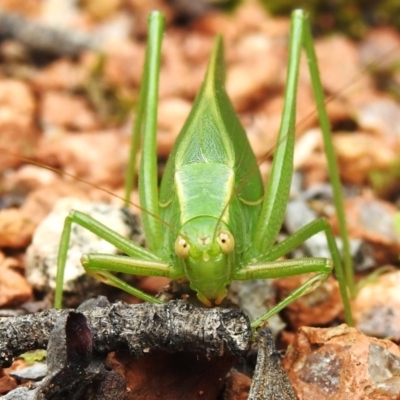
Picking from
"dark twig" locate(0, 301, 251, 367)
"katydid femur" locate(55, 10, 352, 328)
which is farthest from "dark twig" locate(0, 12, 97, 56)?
"dark twig" locate(0, 301, 251, 367)

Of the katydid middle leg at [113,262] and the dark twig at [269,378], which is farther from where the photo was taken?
the katydid middle leg at [113,262]

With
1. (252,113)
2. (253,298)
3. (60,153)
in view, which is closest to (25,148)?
(60,153)

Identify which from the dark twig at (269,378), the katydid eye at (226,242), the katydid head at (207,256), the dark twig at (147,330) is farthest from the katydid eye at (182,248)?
the dark twig at (269,378)

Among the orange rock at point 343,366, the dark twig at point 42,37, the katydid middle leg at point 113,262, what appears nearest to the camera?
the orange rock at point 343,366

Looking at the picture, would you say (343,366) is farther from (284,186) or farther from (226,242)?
(284,186)

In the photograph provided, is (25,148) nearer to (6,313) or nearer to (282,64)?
(6,313)

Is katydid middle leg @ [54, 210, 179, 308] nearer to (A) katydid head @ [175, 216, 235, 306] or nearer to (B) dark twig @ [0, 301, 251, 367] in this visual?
(A) katydid head @ [175, 216, 235, 306]

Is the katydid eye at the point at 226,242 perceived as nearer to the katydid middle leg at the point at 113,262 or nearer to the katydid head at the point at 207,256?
the katydid head at the point at 207,256

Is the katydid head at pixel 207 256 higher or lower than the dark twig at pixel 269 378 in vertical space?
higher

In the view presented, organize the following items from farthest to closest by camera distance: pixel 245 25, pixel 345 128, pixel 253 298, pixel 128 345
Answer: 1. pixel 245 25
2. pixel 345 128
3. pixel 253 298
4. pixel 128 345
